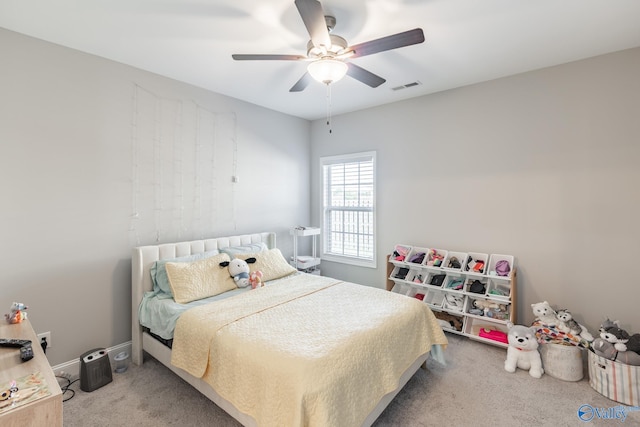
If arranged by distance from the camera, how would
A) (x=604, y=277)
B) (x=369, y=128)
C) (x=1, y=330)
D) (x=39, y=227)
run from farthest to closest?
(x=369, y=128), (x=604, y=277), (x=39, y=227), (x=1, y=330)

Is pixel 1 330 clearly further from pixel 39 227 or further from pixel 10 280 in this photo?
pixel 39 227

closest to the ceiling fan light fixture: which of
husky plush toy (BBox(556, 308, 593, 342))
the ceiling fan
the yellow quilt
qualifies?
the ceiling fan

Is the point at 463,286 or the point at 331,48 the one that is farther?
the point at 463,286

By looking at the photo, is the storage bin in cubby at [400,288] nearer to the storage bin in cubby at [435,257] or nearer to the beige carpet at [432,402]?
the storage bin in cubby at [435,257]

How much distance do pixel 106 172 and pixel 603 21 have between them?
162 inches

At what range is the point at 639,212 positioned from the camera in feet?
7.98

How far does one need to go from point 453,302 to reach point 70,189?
3.79 metres

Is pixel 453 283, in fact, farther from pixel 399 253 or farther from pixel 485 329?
pixel 399 253

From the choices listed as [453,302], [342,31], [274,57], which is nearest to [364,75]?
[342,31]

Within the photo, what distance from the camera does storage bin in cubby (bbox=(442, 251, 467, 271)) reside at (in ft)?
10.3

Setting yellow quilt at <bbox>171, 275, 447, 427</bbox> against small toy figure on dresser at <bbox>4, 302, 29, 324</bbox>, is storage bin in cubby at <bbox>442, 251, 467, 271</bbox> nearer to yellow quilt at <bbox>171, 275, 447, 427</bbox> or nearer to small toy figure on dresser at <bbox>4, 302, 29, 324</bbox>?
yellow quilt at <bbox>171, 275, 447, 427</bbox>

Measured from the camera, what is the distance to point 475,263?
3076 mm

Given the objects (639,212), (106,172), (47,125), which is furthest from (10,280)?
(639,212)

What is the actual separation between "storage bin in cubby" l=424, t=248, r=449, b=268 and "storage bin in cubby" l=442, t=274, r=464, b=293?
0.19 meters
